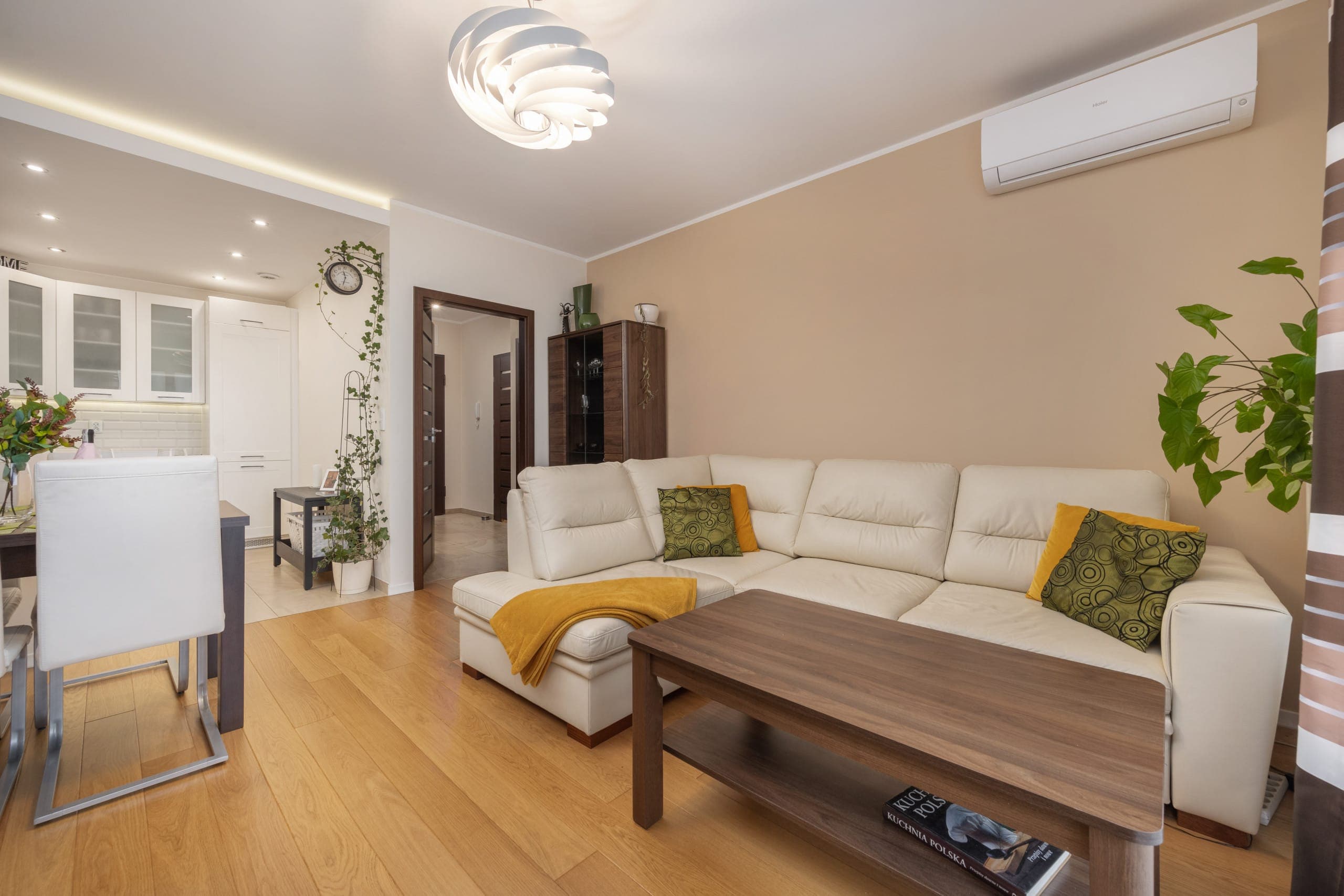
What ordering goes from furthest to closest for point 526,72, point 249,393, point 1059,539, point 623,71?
point 249,393, point 623,71, point 1059,539, point 526,72

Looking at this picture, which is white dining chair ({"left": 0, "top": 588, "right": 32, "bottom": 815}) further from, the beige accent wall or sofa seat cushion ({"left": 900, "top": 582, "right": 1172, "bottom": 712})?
the beige accent wall

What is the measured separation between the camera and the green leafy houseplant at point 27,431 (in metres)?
1.90

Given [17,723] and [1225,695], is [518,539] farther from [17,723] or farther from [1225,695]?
[1225,695]

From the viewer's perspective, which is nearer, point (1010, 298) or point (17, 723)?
point (17, 723)

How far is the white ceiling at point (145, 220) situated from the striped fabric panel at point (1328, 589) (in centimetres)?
430

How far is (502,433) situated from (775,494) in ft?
14.5

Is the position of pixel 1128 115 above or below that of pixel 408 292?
above

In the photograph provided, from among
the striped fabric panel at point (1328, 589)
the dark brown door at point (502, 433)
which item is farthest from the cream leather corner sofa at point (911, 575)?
the dark brown door at point (502, 433)

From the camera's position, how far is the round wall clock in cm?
380

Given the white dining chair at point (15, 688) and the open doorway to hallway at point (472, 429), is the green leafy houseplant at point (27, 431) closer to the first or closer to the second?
the white dining chair at point (15, 688)

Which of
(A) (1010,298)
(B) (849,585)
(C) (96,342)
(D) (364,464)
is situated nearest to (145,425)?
(C) (96,342)

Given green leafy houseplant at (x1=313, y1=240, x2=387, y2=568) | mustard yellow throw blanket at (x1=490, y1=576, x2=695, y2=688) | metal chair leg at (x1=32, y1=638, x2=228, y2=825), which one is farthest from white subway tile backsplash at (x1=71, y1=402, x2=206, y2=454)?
mustard yellow throw blanket at (x1=490, y1=576, x2=695, y2=688)

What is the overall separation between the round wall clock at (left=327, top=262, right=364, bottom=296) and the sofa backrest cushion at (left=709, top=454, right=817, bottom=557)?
2785 mm

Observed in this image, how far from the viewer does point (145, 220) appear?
11.9 feet
